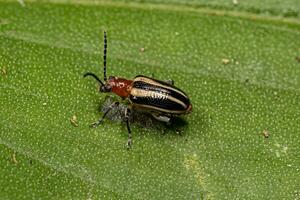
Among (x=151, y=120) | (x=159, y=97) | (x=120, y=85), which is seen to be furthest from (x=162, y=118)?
(x=120, y=85)

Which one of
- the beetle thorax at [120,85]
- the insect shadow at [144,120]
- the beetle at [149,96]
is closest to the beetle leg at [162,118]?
the beetle at [149,96]

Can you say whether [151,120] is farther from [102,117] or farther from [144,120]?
[102,117]

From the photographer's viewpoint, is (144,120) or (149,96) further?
(144,120)

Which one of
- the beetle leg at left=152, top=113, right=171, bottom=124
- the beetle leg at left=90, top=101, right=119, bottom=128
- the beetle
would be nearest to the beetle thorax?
the beetle

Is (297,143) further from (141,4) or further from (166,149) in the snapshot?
(141,4)

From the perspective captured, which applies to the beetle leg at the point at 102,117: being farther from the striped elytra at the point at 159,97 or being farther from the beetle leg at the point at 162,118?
the beetle leg at the point at 162,118

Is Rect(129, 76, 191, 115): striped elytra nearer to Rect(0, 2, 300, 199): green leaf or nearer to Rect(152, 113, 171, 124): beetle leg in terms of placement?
Rect(152, 113, 171, 124): beetle leg
